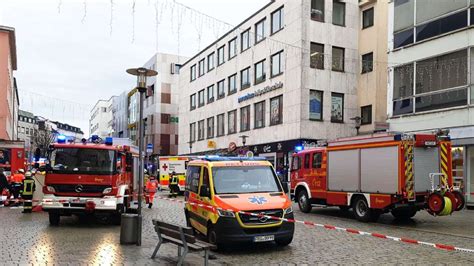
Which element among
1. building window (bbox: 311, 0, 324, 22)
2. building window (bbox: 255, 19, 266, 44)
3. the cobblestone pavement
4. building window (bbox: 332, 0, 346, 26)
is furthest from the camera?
building window (bbox: 255, 19, 266, 44)

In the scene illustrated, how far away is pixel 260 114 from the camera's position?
132ft

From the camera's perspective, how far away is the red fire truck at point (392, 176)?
15.4 metres

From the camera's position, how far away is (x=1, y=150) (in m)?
26.0

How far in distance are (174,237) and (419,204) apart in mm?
9379

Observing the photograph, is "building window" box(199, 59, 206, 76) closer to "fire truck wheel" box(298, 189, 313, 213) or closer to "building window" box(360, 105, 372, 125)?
"building window" box(360, 105, 372, 125)

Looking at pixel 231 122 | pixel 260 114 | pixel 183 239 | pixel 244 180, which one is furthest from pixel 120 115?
pixel 183 239

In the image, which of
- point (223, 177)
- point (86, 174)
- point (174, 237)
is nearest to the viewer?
point (174, 237)

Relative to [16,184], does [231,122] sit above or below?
above

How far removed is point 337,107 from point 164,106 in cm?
4208

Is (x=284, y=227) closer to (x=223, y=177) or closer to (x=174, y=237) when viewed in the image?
(x=223, y=177)

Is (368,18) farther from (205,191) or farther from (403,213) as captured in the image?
(205,191)

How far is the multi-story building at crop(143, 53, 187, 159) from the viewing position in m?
73.1

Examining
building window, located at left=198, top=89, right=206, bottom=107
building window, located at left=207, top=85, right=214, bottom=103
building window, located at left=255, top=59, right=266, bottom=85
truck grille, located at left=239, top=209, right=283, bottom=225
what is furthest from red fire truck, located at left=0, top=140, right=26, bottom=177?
building window, located at left=198, top=89, right=206, bottom=107

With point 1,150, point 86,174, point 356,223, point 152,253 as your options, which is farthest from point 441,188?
point 1,150
